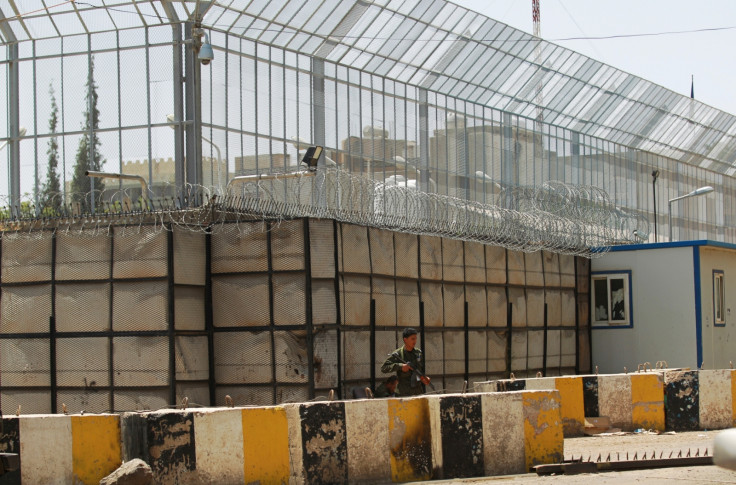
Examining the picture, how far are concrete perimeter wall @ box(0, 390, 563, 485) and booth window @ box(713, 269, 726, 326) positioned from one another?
13059mm

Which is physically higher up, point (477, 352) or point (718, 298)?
point (718, 298)

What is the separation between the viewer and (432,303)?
16.4 m

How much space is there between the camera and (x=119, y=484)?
8.91 metres

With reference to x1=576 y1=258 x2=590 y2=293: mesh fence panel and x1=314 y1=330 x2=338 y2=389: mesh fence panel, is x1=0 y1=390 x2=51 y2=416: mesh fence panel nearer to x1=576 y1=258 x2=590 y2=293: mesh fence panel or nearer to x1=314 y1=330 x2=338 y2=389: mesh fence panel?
x1=314 y1=330 x2=338 y2=389: mesh fence panel

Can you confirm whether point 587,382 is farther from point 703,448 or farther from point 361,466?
point 361,466

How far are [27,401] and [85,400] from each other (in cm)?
93

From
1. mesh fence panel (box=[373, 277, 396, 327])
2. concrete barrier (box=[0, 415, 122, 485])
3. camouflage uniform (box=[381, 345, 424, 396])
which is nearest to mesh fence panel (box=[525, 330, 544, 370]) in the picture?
mesh fence panel (box=[373, 277, 396, 327])

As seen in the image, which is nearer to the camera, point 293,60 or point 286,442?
point 286,442

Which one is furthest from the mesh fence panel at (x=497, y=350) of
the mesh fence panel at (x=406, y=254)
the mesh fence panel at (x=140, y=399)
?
the mesh fence panel at (x=140, y=399)

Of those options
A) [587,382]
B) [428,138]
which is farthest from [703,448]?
[428,138]

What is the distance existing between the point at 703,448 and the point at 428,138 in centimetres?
1529

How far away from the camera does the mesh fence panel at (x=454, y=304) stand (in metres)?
16.8

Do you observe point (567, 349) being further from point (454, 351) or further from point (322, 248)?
point (322, 248)

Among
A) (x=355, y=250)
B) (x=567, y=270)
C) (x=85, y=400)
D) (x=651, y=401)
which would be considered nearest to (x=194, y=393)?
(x=85, y=400)
